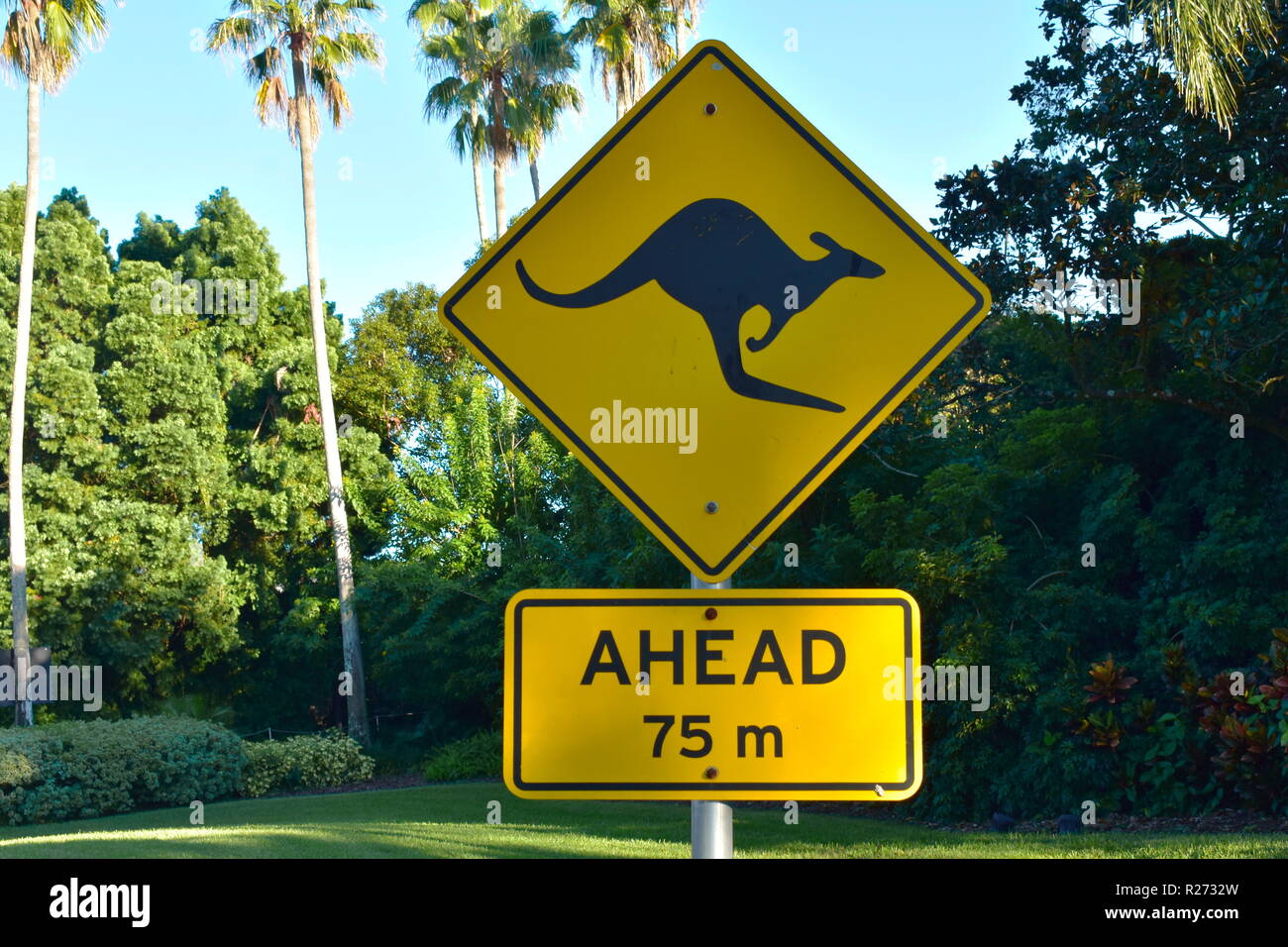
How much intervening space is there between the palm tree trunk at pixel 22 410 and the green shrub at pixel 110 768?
4.45 m

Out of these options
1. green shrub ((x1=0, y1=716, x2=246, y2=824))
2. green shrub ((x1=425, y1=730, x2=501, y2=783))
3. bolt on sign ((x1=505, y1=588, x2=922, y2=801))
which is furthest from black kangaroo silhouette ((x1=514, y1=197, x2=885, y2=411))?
green shrub ((x1=425, y1=730, x2=501, y2=783))

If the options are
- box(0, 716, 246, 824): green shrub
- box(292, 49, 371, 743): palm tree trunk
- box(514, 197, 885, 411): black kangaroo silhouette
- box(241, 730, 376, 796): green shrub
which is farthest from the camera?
box(292, 49, 371, 743): palm tree trunk

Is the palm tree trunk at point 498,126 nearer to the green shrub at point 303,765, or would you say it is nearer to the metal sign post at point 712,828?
the green shrub at point 303,765

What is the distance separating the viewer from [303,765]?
885 inches

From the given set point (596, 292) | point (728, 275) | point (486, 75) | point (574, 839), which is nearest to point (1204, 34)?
point (728, 275)

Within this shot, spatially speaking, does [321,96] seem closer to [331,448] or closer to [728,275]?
[331,448]

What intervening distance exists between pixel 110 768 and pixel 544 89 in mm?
17880

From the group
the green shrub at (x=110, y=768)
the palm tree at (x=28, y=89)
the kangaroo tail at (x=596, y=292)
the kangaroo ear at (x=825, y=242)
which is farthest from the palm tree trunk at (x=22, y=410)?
the kangaroo ear at (x=825, y=242)

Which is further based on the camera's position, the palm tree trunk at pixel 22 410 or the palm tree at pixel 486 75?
the palm tree at pixel 486 75

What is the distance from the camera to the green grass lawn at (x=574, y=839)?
9.47 m

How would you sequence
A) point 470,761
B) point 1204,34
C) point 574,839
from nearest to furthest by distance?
point 1204,34 → point 574,839 → point 470,761

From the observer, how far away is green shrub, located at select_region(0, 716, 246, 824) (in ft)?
59.4

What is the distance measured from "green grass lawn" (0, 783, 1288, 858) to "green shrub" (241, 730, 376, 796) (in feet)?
17.0

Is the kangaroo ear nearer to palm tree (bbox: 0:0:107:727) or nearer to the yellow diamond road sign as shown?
the yellow diamond road sign
